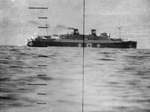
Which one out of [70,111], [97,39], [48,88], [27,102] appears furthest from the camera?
[97,39]

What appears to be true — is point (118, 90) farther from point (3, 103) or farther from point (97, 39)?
point (97, 39)

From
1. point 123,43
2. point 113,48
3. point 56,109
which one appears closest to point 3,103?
point 56,109

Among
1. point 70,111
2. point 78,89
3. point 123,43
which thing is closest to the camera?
point 70,111

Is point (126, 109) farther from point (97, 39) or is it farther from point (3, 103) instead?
point (97, 39)

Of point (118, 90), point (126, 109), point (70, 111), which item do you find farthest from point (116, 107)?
point (118, 90)

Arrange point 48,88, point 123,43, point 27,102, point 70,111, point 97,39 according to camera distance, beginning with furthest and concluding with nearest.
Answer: point 97,39, point 123,43, point 48,88, point 27,102, point 70,111

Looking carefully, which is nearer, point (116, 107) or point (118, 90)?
point (116, 107)

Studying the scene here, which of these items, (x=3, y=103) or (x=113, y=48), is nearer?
(x=3, y=103)

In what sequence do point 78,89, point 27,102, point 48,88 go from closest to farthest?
point 27,102 < point 78,89 < point 48,88
